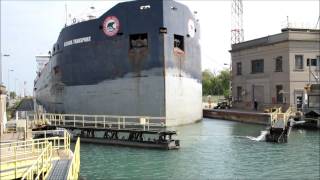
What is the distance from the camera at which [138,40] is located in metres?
28.6

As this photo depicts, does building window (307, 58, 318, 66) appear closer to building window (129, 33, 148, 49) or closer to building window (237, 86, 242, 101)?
building window (237, 86, 242, 101)

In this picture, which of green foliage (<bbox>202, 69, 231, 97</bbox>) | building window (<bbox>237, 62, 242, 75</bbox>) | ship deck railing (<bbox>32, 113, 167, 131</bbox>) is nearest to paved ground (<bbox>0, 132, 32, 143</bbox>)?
ship deck railing (<bbox>32, 113, 167, 131</bbox>)

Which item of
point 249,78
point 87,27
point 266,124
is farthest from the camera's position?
point 249,78

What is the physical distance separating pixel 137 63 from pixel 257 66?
59.6 feet

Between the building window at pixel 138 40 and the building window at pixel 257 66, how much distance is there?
17026 millimetres

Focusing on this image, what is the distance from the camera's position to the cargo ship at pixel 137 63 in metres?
27.7

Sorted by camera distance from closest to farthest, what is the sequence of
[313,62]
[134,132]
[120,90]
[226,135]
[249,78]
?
[134,132] < [226,135] < [120,90] < [313,62] < [249,78]

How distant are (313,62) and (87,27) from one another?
2030 cm

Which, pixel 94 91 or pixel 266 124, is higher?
pixel 94 91

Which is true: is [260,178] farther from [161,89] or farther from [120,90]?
[120,90]

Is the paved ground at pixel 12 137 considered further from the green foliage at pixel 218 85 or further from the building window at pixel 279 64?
the green foliage at pixel 218 85

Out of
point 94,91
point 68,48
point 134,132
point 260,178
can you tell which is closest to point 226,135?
point 134,132

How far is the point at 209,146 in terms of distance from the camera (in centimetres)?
2125

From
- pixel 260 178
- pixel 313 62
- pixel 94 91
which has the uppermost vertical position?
pixel 313 62
